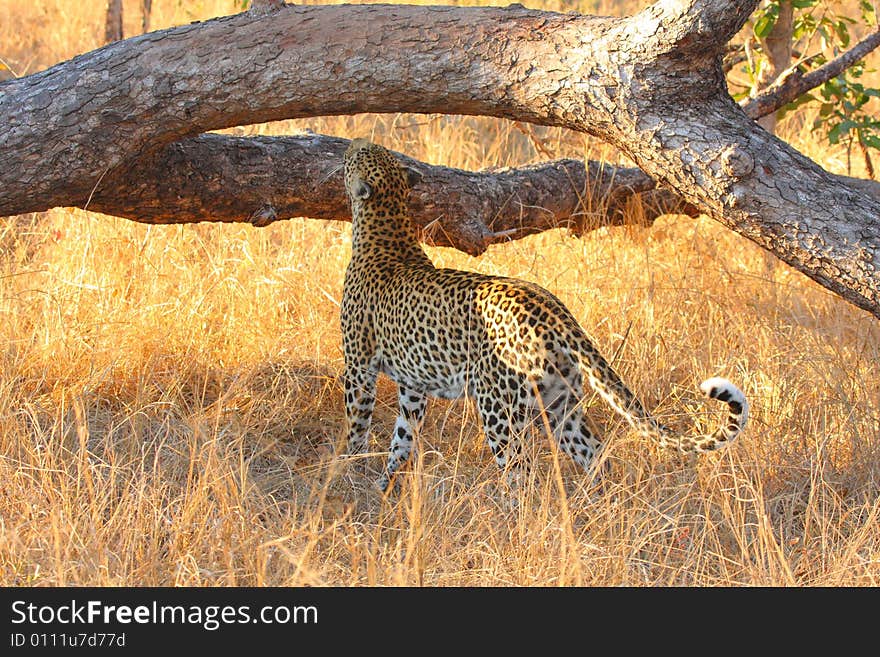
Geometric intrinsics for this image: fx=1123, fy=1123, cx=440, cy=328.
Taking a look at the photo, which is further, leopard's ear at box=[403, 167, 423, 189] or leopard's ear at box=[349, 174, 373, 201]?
leopard's ear at box=[403, 167, 423, 189]

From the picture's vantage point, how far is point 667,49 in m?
3.44

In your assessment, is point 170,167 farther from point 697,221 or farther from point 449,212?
point 697,221

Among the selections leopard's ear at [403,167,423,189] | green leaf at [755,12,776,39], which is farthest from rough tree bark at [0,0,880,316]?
green leaf at [755,12,776,39]

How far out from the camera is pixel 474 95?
3.84 m

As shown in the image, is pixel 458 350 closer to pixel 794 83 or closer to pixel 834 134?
pixel 794 83

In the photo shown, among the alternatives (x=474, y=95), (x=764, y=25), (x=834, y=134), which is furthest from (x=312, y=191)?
(x=834, y=134)

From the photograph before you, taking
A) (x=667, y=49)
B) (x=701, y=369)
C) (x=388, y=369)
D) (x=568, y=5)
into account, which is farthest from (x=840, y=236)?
(x=568, y=5)

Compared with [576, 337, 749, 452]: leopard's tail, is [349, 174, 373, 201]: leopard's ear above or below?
above

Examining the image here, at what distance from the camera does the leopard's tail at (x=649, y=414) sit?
3.26 m

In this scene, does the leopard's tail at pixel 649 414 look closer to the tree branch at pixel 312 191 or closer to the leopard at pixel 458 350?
the leopard at pixel 458 350

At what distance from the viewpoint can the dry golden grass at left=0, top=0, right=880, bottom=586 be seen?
3232 mm

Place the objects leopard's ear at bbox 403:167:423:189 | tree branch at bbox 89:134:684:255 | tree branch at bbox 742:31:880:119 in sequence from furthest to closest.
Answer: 1. tree branch at bbox 742:31:880:119
2. leopard's ear at bbox 403:167:423:189
3. tree branch at bbox 89:134:684:255

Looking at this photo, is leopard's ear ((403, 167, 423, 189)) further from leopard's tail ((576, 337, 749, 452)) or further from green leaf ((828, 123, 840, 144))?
green leaf ((828, 123, 840, 144))

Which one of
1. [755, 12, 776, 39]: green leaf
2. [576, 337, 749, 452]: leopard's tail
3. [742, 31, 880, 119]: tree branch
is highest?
A: [755, 12, 776, 39]: green leaf
